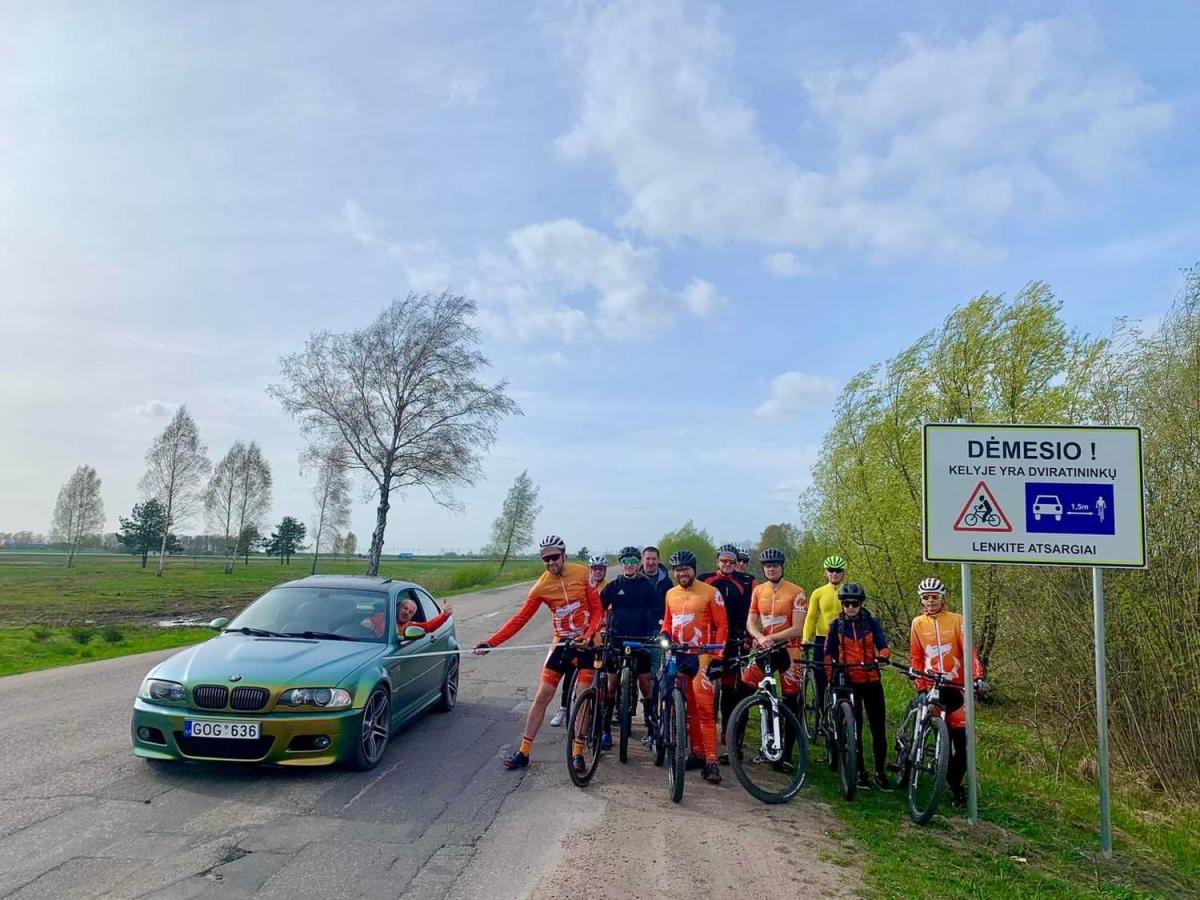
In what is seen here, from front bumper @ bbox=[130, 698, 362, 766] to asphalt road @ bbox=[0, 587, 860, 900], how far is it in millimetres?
184

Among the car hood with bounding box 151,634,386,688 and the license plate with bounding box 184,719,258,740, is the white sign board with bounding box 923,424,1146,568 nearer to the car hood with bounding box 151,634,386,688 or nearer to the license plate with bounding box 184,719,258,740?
the car hood with bounding box 151,634,386,688

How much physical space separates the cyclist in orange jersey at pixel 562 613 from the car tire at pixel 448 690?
204cm

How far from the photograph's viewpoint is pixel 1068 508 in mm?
6578

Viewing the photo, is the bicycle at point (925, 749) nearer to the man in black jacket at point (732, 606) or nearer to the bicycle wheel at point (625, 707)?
the man in black jacket at point (732, 606)

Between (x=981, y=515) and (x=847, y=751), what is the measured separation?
2.22 metres

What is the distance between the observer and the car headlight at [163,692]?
20.2ft

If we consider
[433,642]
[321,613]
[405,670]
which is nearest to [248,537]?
[433,642]

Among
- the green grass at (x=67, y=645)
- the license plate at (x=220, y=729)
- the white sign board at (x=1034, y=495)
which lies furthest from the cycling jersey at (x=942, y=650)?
the green grass at (x=67, y=645)

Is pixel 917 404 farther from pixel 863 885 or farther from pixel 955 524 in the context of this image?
pixel 863 885

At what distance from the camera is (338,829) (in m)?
5.18

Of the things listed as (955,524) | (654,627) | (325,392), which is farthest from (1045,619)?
(325,392)

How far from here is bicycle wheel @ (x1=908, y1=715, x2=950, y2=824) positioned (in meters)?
5.93

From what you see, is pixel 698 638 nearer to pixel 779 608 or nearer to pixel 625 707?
pixel 625 707

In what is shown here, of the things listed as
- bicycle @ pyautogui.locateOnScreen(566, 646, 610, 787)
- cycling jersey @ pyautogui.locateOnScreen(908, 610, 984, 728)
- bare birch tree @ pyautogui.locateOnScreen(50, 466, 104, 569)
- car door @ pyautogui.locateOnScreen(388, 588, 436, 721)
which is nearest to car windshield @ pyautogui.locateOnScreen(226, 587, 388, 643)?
car door @ pyautogui.locateOnScreen(388, 588, 436, 721)
